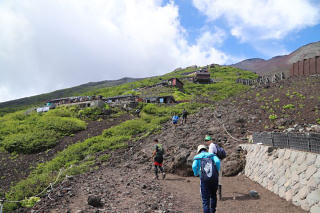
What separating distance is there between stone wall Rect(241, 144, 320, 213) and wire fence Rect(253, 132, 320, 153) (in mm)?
155

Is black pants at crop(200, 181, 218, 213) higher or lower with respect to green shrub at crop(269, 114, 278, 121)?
lower

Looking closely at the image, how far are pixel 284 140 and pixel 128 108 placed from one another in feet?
107

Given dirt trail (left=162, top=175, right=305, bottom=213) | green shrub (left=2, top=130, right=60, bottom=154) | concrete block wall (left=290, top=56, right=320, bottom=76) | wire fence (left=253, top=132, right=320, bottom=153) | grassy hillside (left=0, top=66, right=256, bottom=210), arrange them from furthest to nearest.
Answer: concrete block wall (left=290, top=56, right=320, bottom=76) < green shrub (left=2, top=130, right=60, bottom=154) < grassy hillside (left=0, top=66, right=256, bottom=210) < dirt trail (left=162, top=175, right=305, bottom=213) < wire fence (left=253, top=132, right=320, bottom=153)

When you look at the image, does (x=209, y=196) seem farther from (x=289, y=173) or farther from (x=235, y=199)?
(x=289, y=173)

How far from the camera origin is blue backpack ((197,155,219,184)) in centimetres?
462

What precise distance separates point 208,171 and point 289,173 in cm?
301

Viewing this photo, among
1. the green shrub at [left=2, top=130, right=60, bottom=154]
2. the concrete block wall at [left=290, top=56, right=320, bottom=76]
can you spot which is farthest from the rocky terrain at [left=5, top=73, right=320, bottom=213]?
the green shrub at [left=2, top=130, right=60, bottom=154]

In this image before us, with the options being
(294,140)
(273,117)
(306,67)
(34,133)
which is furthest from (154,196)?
(306,67)

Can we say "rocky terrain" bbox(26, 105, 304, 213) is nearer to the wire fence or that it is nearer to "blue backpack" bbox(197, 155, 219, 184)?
the wire fence

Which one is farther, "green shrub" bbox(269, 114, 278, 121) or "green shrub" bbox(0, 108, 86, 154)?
"green shrub" bbox(0, 108, 86, 154)

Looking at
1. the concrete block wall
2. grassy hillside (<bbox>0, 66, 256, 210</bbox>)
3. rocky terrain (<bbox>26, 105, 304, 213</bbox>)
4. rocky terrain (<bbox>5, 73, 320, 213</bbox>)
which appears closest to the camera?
rocky terrain (<bbox>26, 105, 304, 213</bbox>)

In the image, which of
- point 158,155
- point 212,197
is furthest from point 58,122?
point 212,197

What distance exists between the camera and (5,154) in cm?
2161

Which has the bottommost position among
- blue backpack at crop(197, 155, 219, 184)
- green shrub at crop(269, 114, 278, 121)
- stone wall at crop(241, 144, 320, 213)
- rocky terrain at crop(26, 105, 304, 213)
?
rocky terrain at crop(26, 105, 304, 213)
